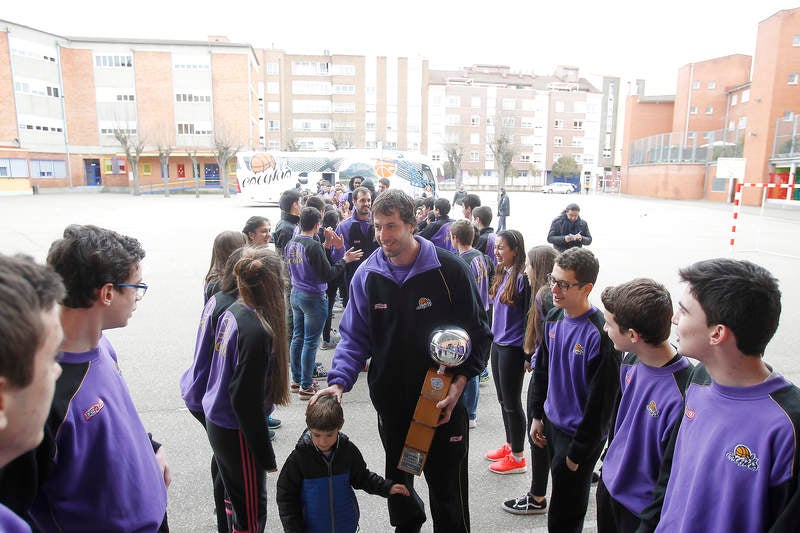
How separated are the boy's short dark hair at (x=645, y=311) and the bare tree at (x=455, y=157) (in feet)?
211

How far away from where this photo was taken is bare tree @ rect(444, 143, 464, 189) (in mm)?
67312

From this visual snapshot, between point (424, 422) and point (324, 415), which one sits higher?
point (324, 415)

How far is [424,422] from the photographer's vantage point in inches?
104

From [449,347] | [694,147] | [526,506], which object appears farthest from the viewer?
[694,147]

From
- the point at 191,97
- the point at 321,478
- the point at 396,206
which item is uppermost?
the point at 191,97

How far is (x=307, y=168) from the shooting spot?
35.4 metres

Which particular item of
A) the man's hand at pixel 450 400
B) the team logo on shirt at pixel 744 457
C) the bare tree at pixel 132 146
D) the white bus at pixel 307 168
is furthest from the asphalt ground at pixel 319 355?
the bare tree at pixel 132 146

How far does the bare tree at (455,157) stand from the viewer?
67.3m

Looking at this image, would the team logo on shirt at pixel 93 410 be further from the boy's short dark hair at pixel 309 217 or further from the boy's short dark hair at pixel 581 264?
the boy's short dark hair at pixel 309 217

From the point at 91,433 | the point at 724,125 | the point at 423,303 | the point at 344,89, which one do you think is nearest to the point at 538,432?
the point at 423,303

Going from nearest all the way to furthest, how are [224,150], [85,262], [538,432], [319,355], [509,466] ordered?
[85,262]
[538,432]
[509,466]
[319,355]
[224,150]

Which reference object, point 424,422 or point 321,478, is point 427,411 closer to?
point 424,422

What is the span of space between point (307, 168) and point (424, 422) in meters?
34.4

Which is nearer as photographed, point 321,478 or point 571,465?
point 321,478
